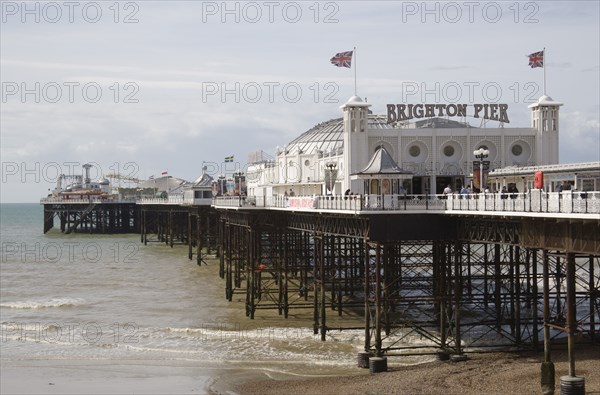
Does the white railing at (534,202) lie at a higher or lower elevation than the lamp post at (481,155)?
lower

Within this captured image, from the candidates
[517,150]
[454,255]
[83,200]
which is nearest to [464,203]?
[454,255]

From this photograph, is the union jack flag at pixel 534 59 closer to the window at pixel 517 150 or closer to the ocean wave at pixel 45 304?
the window at pixel 517 150

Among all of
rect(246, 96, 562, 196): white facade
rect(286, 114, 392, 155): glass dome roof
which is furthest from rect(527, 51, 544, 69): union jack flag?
rect(286, 114, 392, 155): glass dome roof

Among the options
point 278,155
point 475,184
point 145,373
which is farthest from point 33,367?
point 278,155

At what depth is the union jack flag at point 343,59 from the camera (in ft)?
176

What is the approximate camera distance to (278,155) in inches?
3378

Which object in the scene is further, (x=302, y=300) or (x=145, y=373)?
(x=302, y=300)

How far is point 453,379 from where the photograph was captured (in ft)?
102

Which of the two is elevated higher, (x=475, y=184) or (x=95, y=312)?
(x=475, y=184)

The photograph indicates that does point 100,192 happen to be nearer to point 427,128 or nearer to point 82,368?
point 427,128

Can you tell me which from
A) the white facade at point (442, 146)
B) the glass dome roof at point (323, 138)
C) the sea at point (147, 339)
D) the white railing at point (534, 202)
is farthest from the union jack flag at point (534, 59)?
the glass dome roof at point (323, 138)

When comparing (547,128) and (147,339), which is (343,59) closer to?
(547,128)

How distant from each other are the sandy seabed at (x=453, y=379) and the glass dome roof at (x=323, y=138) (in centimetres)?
4847

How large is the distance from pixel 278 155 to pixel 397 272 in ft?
121
